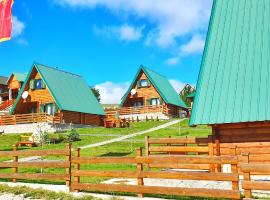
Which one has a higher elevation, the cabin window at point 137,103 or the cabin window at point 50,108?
the cabin window at point 137,103

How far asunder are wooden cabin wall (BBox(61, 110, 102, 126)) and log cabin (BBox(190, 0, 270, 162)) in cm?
2973

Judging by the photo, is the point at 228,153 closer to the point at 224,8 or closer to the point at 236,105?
the point at 236,105

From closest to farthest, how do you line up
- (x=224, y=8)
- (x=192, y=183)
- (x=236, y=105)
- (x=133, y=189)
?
1. (x=133, y=189)
2. (x=192, y=183)
3. (x=236, y=105)
4. (x=224, y=8)

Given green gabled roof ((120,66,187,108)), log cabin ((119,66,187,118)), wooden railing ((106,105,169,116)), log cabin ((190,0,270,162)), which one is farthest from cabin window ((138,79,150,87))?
log cabin ((190,0,270,162))

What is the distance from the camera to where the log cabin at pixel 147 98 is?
2042 inches

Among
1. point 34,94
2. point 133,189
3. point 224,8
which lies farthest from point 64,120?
point 133,189

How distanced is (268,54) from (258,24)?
1867 mm

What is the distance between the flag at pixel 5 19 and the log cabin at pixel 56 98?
25544 millimetres

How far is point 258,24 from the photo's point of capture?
664 inches

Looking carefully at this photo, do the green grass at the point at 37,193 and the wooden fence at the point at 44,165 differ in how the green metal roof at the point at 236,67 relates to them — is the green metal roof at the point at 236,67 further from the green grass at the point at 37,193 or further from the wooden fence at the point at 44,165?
the green grass at the point at 37,193

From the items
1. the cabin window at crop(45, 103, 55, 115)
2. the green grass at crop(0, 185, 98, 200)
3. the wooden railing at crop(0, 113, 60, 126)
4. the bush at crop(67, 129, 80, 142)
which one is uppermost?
the cabin window at crop(45, 103, 55, 115)

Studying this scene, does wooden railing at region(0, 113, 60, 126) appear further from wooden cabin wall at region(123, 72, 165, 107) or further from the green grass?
the green grass

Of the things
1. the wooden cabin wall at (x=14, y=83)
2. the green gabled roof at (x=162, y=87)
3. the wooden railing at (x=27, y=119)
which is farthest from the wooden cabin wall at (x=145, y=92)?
the wooden cabin wall at (x=14, y=83)

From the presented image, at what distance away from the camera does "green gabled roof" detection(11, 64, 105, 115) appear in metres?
44.3
